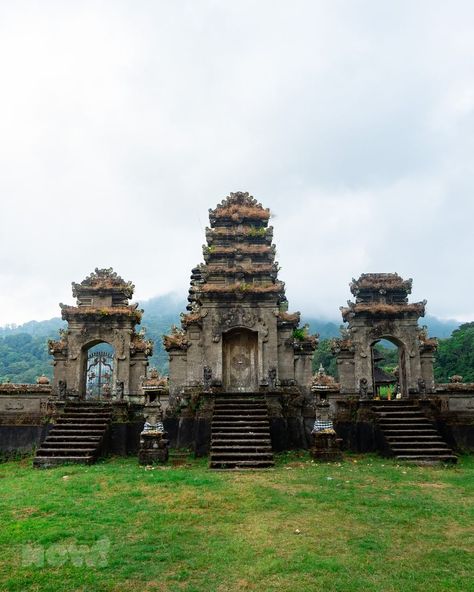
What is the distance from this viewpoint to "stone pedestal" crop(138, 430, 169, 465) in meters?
14.0

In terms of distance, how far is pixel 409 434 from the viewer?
1507 centimetres

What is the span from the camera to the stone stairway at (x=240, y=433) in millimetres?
13156

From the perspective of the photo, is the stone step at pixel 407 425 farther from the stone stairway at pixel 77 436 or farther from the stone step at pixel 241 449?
the stone stairway at pixel 77 436

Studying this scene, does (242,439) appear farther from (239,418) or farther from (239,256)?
(239,256)

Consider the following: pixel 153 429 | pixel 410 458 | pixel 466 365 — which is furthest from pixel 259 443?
pixel 466 365

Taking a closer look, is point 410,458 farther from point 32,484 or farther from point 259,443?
point 32,484

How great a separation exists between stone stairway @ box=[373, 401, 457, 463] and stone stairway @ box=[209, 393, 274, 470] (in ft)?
12.2

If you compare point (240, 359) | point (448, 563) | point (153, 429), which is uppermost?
point (240, 359)

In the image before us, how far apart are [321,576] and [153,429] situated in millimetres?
9240

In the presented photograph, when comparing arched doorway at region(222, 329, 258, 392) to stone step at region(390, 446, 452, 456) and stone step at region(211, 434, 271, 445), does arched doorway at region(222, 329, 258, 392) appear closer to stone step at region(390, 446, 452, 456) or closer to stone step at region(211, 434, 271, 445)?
stone step at region(211, 434, 271, 445)

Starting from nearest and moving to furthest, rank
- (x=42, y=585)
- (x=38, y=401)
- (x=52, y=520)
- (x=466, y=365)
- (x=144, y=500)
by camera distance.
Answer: (x=42, y=585)
(x=52, y=520)
(x=144, y=500)
(x=38, y=401)
(x=466, y=365)

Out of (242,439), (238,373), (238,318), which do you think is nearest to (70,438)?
(242,439)

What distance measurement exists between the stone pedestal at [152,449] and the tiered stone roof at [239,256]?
482 centimetres

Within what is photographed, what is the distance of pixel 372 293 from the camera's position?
18594mm
